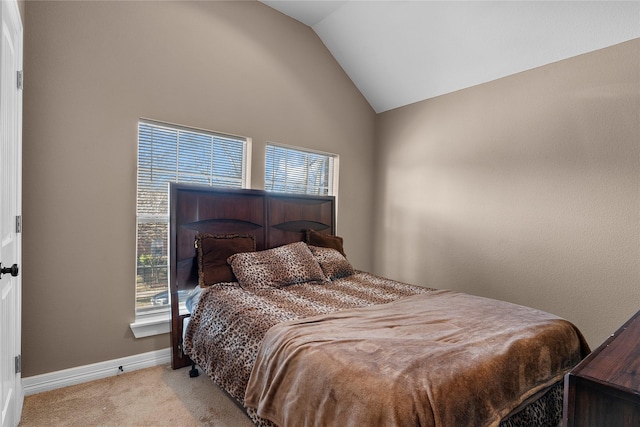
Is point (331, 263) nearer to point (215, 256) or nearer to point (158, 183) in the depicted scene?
point (215, 256)

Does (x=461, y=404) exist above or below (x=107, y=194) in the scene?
below

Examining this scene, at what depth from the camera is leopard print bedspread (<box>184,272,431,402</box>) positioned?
179 centimetres

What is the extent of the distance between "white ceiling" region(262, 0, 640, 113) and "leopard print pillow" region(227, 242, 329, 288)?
2.32 metres

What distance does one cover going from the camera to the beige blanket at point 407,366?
3.64 feet

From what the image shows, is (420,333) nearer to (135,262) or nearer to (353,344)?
(353,344)

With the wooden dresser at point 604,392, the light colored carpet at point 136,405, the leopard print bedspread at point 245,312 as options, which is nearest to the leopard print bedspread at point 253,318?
the leopard print bedspread at point 245,312

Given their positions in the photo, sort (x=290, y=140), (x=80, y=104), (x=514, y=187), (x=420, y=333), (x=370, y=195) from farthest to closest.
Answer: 1. (x=370, y=195)
2. (x=290, y=140)
3. (x=514, y=187)
4. (x=80, y=104)
5. (x=420, y=333)

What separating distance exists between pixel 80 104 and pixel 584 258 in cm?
407

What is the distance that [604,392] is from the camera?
0.79 meters

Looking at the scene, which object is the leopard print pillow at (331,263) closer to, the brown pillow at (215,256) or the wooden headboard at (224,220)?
the wooden headboard at (224,220)

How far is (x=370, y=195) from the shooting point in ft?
14.5

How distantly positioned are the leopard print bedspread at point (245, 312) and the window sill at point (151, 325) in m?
0.50

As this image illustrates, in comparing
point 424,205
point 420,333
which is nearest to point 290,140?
point 424,205

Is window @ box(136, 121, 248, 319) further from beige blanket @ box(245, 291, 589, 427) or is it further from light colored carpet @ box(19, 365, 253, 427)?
beige blanket @ box(245, 291, 589, 427)
